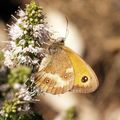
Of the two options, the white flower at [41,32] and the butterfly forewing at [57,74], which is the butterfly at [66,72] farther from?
the white flower at [41,32]

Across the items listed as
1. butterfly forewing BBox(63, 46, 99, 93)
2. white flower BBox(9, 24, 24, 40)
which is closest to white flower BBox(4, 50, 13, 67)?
white flower BBox(9, 24, 24, 40)

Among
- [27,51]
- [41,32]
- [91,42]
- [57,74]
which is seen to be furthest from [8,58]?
[91,42]

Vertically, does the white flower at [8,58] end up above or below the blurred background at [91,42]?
above

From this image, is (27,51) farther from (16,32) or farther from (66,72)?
(66,72)

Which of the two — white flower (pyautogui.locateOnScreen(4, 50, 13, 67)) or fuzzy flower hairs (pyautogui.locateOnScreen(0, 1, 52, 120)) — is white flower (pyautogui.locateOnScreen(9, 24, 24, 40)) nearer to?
fuzzy flower hairs (pyautogui.locateOnScreen(0, 1, 52, 120))

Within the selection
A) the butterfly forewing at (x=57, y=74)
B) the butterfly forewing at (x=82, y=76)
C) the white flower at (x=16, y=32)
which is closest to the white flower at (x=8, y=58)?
the white flower at (x=16, y=32)

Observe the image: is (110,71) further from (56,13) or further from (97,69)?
(56,13)
